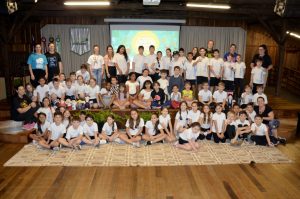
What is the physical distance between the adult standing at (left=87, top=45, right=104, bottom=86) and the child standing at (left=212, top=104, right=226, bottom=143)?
376cm

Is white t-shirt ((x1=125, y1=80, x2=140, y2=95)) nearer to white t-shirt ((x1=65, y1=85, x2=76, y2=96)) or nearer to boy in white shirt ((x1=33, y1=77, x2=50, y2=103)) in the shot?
white t-shirt ((x1=65, y1=85, x2=76, y2=96))

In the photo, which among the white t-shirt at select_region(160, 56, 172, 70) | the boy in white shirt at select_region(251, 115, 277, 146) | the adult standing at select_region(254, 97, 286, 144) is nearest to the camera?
the boy in white shirt at select_region(251, 115, 277, 146)

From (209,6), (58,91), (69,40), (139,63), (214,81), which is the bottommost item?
(58,91)

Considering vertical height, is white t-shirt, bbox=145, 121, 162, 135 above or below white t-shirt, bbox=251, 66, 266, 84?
below

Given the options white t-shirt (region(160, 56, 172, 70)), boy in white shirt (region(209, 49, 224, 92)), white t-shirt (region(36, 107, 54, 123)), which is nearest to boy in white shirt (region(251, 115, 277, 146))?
boy in white shirt (region(209, 49, 224, 92))

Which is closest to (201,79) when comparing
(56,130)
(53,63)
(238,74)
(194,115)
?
(238,74)

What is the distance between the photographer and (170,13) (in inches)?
451

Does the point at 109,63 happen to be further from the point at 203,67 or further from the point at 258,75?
the point at 258,75

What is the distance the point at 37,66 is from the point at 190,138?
461 centimetres

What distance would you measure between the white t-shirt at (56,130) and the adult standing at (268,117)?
5.07m

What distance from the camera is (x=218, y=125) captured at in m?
7.23

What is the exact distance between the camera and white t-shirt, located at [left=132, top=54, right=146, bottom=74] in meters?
8.77

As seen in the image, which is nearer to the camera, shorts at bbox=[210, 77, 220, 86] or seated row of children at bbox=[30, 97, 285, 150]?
seated row of children at bbox=[30, 97, 285, 150]

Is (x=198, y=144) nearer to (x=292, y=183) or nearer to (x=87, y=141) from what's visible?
(x=292, y=183)
